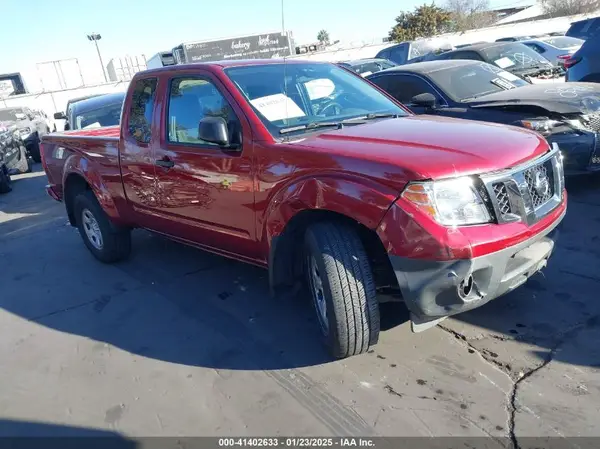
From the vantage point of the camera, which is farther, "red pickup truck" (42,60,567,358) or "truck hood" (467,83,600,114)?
"truck hood" (467,83,600,114)

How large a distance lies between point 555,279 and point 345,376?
75.7 inches

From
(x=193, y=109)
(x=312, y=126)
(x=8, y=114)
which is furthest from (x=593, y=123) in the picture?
(x=8, y=114)

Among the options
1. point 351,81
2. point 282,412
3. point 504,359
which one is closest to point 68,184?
point 351,81

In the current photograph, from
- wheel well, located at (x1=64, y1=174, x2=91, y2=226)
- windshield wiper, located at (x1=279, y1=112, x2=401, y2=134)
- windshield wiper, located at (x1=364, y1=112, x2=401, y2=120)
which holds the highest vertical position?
windshield wiper, located at (x1=279, y1=112, x2=401, y2=134)

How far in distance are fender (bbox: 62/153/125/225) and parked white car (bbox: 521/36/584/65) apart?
1200cm

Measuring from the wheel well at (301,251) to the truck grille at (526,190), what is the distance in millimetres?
667

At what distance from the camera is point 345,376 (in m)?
3.08

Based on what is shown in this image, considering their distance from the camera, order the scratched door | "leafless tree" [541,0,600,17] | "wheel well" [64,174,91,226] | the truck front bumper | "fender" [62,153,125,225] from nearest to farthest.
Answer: the truck front bumper → the scratched door → "fender" [62,153,125,225] → "wheel well" [64,174,91,226] → "leafless tree" [541,0,600,17]

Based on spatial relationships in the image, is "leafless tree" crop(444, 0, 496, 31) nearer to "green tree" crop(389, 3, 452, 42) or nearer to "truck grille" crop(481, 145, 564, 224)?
"green tree" crop(389, 3, 452, 42)

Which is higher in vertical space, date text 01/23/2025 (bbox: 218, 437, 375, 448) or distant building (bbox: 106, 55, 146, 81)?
date text 01/23/2025 (bbox: 218, 437, 375, 448)

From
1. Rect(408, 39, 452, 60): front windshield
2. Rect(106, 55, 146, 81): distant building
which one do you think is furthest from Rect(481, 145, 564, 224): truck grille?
Rect(106, 55, 146, 81): distant building

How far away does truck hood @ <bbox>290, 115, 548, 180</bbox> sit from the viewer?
2619 millimetres

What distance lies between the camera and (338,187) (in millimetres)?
2799

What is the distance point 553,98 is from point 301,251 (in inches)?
142
